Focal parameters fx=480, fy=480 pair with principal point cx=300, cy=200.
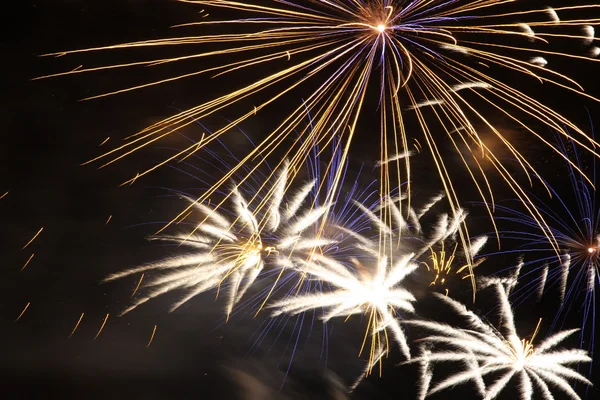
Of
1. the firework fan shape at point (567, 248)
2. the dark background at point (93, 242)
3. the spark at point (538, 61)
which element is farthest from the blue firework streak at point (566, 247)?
the dark background at point (93, 242)

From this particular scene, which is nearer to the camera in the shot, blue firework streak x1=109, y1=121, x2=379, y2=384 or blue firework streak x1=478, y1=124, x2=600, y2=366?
blue firework streak x1=109, y1=121, x2=379, y2=384

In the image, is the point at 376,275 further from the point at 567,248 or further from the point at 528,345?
the point at 567,248

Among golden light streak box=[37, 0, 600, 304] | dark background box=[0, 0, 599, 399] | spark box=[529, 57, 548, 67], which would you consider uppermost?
spark box=[529, 57, 548, 67]

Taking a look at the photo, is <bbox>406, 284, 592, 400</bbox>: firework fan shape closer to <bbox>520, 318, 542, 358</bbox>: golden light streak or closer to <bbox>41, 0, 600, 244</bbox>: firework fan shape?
<bbox>520, 318, 542, 358</bbox>: golden light streak

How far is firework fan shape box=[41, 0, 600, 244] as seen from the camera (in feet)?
7.97

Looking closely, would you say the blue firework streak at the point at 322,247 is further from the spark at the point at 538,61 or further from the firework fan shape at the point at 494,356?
the spark at the point at 538,61

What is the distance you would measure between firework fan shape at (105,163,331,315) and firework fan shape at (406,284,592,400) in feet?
2.67

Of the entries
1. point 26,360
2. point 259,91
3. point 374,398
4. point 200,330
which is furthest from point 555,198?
point 26,360

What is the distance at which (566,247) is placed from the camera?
2617 millimetres

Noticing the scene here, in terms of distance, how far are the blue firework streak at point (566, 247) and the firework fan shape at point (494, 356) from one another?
0.14m

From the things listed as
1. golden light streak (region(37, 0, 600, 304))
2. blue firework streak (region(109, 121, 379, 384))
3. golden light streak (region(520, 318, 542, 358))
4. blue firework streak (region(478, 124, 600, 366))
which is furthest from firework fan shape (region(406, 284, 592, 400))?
blue firework streak (region(109, 121, 379, 384))

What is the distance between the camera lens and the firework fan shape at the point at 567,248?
260cm

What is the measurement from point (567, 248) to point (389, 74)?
136 centimetres

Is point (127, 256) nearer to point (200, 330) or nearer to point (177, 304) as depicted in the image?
point (177, 304)
